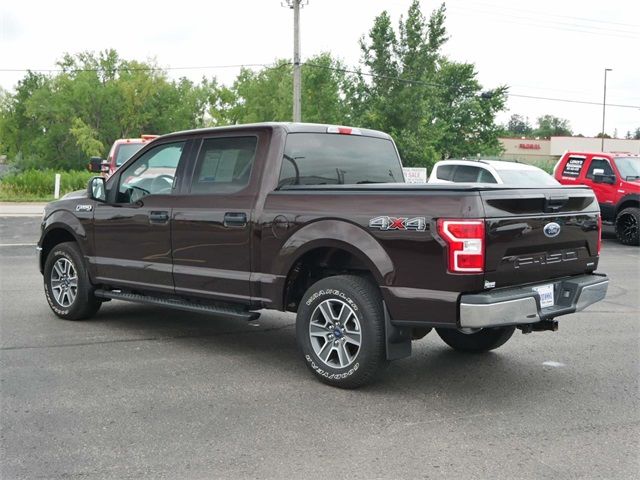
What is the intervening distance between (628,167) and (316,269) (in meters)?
13.6

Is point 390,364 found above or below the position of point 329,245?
below

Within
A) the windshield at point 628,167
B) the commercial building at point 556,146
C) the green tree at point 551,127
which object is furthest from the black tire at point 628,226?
the green tree at point 551,127

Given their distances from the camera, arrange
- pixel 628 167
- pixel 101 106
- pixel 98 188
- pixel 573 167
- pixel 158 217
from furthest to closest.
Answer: pixel 101 106, pixel 573 167, pixel 628 167, pixel 98 188, pixel 158 217

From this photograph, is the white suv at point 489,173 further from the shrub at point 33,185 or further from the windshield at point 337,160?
the shrub at point 33,185

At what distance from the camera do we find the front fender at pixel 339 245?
15.8 ft

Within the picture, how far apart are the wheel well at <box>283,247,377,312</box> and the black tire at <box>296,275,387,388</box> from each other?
0.21 m

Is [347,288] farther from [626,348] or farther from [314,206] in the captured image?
[626,348]

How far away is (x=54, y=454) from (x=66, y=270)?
367cm

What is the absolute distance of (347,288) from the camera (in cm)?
501

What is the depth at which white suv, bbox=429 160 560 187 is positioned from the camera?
15.4 m

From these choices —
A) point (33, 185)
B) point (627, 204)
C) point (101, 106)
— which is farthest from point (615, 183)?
point (101, 106)

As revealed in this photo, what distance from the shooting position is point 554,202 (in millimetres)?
5035

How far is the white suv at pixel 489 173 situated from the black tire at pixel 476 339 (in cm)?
941

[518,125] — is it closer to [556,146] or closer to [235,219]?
[556,146]
